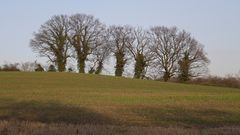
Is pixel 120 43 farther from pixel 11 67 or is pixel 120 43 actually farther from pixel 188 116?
pixel 188 116

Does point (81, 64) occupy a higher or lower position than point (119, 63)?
lower

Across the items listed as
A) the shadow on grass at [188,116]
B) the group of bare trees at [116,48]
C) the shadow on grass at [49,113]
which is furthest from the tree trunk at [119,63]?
the shadow on grass at [188,116]

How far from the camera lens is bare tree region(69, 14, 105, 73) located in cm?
9169

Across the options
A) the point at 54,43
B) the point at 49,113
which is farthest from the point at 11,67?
the point at 49,113

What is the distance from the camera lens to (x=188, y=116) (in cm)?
2614

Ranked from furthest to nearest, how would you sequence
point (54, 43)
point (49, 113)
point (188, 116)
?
point (54, 43), point (49, 113), point (188, 116)

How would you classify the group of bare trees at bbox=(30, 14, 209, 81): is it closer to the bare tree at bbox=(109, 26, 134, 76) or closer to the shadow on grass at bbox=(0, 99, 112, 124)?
the bare tree at bbox=(109, 26, 134, 76)

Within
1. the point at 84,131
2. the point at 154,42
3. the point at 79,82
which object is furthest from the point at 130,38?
the point at 84,131

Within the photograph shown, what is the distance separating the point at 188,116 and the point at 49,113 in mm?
7689

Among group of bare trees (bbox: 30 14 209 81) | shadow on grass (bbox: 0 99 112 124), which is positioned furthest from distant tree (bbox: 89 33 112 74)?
shadow on grass (bbox: 0 99 112 124)

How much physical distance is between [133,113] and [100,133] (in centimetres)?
1616

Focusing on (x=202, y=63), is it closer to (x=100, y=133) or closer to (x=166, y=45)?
(x=166, y=45)

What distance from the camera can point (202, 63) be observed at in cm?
9719

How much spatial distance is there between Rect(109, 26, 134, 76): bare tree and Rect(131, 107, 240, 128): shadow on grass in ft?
219
